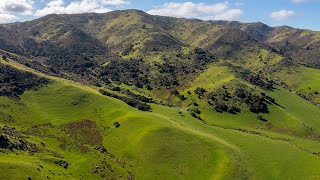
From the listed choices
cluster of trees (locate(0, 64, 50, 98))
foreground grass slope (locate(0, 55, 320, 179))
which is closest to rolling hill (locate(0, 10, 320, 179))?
foreground grass slope (locate(0, 55, 320, 179))

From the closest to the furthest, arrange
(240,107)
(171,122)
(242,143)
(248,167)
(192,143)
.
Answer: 1. (248,167)
2. (192,143)
3. (242,143)
4. (171,122)
5. (240,107)

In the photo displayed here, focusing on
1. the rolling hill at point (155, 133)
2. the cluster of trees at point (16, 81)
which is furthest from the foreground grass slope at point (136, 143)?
the cluster of trees at point (16, 81)

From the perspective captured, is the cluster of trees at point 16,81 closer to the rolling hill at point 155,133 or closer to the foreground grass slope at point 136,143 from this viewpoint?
the rolling hill at point 155,133

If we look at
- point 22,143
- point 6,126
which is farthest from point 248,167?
point 6,126

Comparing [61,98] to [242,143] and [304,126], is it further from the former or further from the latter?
[304,126]

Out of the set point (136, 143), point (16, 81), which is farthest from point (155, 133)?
point (16, 81)

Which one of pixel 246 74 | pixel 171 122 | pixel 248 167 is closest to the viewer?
pixel 248 167

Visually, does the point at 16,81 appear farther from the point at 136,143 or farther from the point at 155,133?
the point at 155,133

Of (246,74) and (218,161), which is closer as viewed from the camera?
(218,161)
